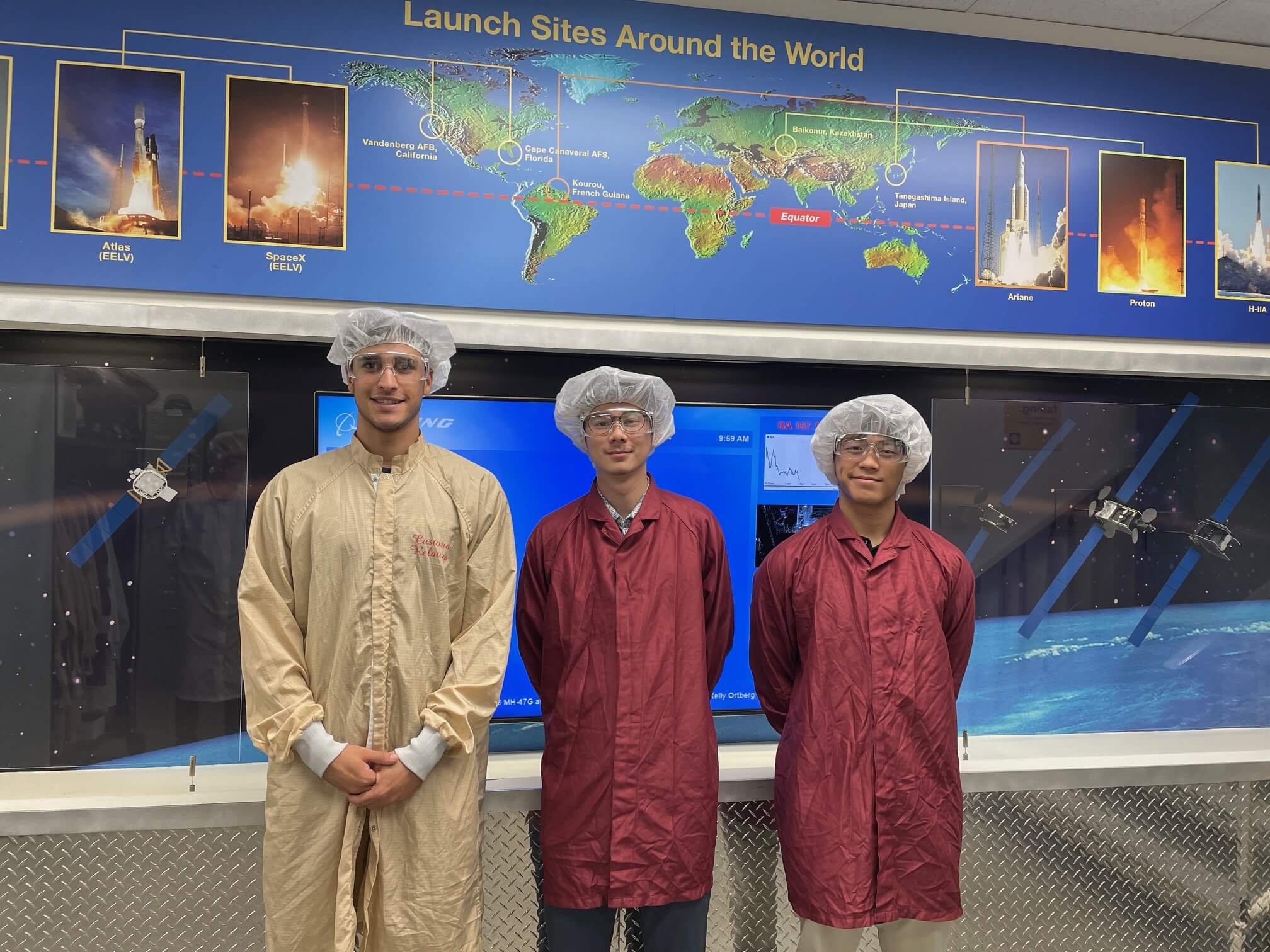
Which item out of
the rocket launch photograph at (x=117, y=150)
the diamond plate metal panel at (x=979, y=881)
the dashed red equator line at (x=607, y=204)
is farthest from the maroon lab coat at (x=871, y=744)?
the rocket launch photograph at (x=117, y=150)

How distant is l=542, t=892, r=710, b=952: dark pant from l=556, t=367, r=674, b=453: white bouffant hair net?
1098mm

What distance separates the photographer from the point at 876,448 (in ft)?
6.72

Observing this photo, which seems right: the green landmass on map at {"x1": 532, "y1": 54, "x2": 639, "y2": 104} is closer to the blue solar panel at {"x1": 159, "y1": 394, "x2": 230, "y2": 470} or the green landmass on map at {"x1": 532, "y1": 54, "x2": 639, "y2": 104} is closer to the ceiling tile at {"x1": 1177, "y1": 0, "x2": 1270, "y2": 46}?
the blue solar panel at {"x1": 159, "y1": 394, "x2": 230, "y2": 470}

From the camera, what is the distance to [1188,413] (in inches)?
111

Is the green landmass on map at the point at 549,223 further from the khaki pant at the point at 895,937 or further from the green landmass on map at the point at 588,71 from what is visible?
the khaki pant at the point at 895,937

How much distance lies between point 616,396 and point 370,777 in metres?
1.01

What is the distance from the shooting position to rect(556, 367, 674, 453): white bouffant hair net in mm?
2037

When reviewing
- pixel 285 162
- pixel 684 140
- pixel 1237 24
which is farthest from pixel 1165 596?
pixel 285 162

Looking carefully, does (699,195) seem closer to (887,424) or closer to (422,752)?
(887,424)

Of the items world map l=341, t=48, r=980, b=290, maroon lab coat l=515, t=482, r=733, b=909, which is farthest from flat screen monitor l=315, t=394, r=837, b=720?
maroon lab coat l=515, t=482, r=733, b=909

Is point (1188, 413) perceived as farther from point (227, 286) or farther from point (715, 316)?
point (227, 286)

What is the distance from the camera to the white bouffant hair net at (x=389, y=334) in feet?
6.21

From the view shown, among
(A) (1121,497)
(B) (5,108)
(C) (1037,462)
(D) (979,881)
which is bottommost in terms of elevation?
(D) (979,881)

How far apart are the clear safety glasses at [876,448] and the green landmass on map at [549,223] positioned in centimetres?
106
